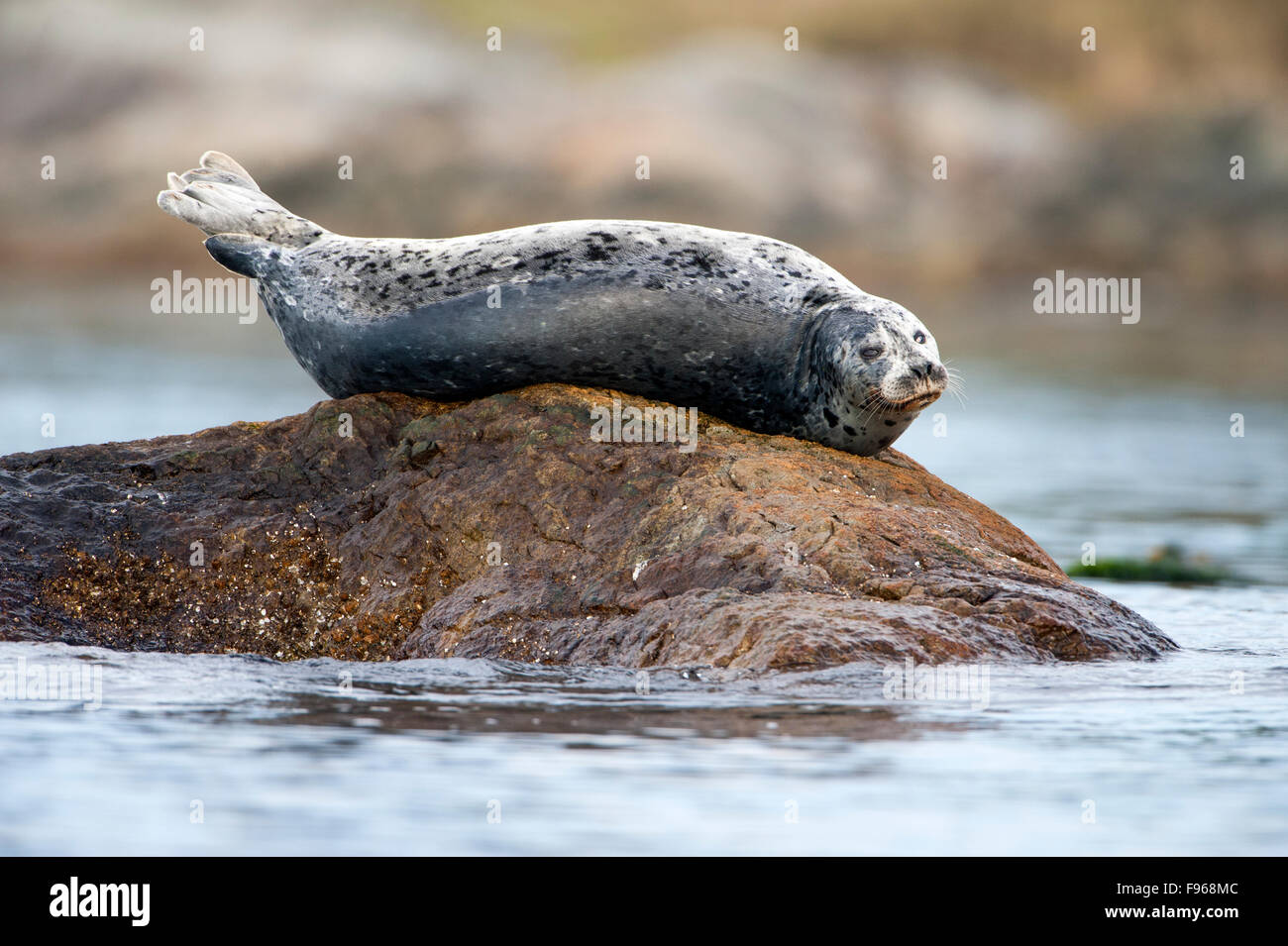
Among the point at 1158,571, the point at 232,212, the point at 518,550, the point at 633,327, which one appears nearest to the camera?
the point at 518,550

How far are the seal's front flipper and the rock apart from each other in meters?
0.81

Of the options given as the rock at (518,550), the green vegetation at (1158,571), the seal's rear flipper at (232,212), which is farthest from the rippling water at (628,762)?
the green vegetation at (1158,571)

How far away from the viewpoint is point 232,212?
28.9ft

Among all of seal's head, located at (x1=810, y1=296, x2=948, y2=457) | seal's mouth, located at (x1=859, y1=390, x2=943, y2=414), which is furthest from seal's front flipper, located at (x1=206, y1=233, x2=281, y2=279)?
seal's mouth, located at (x1=859, y1=390, x2=943, y2=414)

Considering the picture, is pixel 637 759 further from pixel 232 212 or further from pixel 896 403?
pixel 232 212

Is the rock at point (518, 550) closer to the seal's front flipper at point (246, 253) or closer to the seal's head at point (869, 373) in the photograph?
the seal's head at point (869, 373)

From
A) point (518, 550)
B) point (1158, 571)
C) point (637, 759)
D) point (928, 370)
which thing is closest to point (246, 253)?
point (518, 550)

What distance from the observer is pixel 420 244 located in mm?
8383

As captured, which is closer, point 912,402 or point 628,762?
point 628,762

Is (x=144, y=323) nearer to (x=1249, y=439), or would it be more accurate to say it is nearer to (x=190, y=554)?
(x=1249, y=439)

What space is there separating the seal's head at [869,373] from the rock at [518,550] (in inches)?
7.6

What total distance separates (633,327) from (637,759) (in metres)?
3.05
